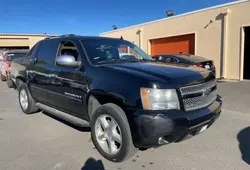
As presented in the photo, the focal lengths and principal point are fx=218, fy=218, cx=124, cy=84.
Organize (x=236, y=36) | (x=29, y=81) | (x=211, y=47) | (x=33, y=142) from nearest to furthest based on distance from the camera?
(x=33, y=142) → (x=29, y=81) → (x=236, y=36) → (x=211, y=47)

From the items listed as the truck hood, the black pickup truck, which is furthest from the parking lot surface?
the truck hood

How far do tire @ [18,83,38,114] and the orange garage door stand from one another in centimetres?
1048

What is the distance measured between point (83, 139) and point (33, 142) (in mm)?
906

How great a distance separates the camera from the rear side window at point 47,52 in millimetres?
4562

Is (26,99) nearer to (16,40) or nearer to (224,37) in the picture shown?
(224,37)

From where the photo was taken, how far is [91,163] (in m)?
3.22

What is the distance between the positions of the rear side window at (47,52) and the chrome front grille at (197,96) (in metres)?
2.84

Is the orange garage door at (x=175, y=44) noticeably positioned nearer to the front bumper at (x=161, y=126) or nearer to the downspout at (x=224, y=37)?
the downspout at (x=224, y=37)

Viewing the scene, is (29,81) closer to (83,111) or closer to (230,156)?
(83,111)

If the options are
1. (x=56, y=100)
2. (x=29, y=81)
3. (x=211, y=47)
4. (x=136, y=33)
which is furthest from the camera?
(x=136, y=33)

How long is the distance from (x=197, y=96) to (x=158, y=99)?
2.12 ft

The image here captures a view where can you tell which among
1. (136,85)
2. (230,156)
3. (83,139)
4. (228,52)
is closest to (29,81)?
(83,139)

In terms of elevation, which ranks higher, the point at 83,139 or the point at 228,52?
the point at 228,52

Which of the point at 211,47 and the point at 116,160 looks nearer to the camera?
the point at 116,160
